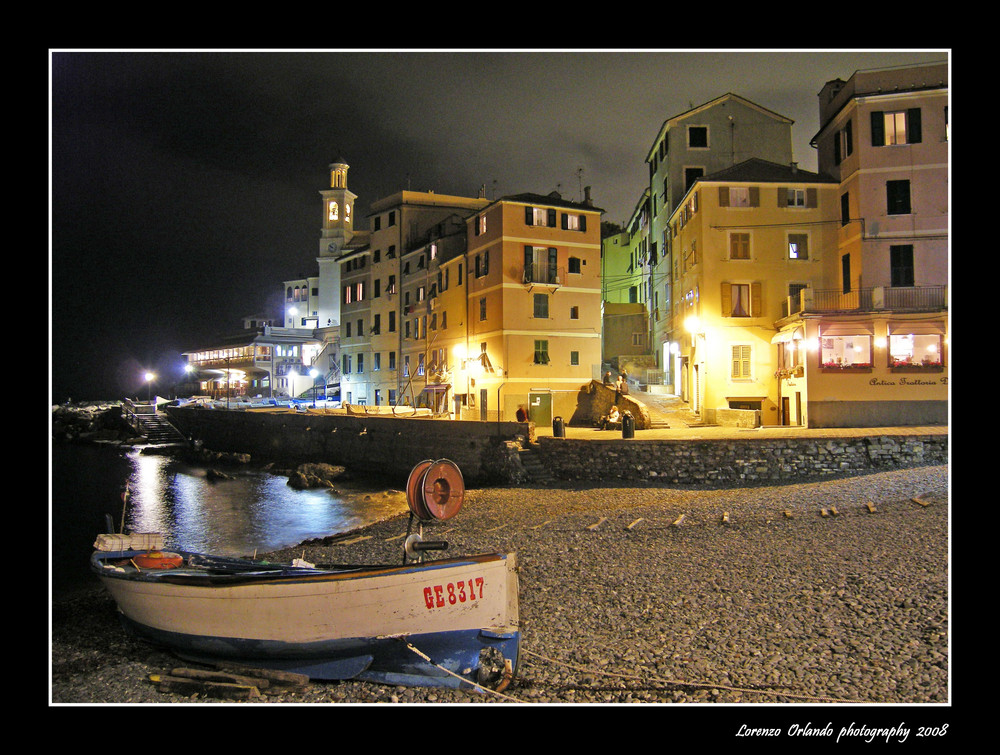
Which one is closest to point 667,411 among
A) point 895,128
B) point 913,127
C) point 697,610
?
point 895,128

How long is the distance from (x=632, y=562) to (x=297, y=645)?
21.9ft

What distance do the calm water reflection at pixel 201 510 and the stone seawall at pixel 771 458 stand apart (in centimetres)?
992

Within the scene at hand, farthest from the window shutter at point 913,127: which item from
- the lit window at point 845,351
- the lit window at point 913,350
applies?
the lit window at point 845,351

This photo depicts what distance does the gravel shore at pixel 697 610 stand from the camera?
7434 mm

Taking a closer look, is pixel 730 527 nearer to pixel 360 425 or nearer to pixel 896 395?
pixel 896 395

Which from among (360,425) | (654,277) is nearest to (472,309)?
(360,425)

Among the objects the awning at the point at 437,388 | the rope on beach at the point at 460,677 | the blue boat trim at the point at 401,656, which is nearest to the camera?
the rope on beach at the point at 460,677

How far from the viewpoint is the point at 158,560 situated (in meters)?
10.3

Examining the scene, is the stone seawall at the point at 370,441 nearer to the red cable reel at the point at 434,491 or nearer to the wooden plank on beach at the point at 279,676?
the red cable reel at the point at 434,491

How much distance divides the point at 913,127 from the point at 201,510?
35026mm

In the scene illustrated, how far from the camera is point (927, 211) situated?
25.8m

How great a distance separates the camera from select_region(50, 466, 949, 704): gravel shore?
743 centimetres

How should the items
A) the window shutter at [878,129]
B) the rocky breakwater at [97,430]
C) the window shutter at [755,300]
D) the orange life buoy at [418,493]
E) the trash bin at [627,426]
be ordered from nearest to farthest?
the orange life buoy at [418,493] → the trash bin at [627,426] → the window shutter at [878,129] → the window shutter at [755,300] → the rocky breakwater at [97,430]

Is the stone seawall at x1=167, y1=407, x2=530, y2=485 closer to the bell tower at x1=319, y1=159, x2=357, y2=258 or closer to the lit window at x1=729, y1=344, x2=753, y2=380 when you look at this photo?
the lit window at x1=729, y1=344, x2=753, y2=380
